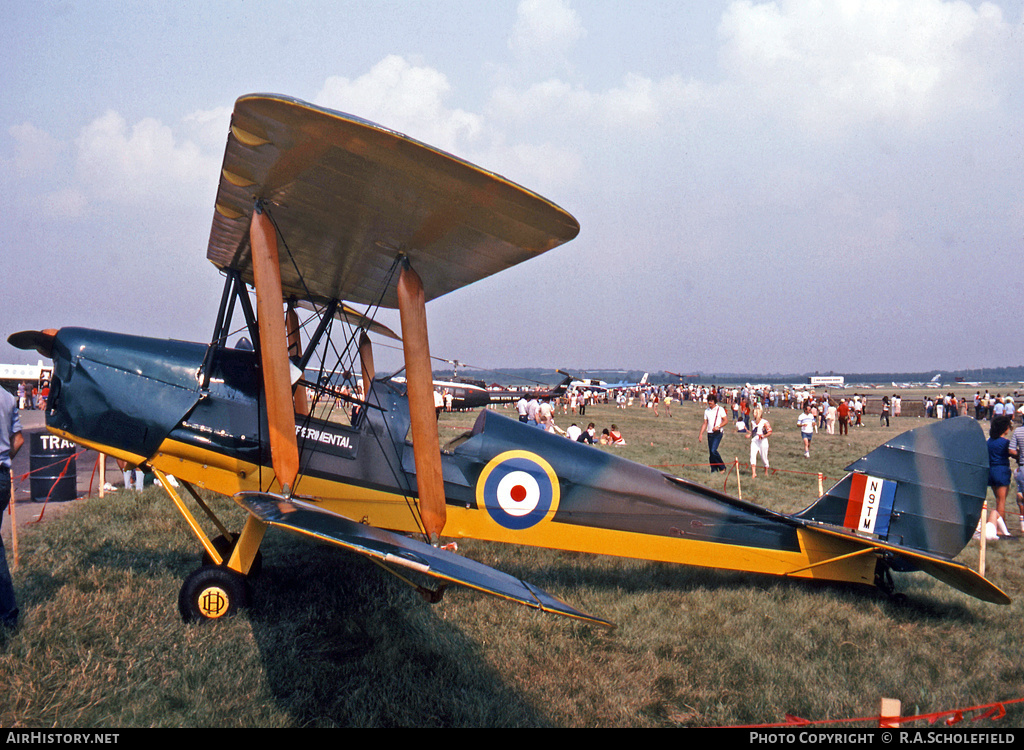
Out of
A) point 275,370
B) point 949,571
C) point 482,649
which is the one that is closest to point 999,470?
point 949,571

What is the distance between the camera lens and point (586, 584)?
18.2 feet

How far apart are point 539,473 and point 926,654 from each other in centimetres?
299

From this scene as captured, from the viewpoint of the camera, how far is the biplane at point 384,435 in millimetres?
3594

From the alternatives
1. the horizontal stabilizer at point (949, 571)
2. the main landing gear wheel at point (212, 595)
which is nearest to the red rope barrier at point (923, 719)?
the horizontal stabilizer at point (949, 571)

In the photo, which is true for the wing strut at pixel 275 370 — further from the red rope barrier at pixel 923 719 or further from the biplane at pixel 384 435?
the red rope barrier at pixel 923 719

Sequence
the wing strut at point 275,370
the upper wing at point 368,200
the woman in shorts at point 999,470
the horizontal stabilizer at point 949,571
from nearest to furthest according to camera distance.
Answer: the upper wing at point 368,200 < the wing strut at point 275,370 < the horizontal stabilizer at point 949,571 < the woman in shorts at point 999,470

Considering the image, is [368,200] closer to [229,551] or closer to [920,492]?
[229,551]

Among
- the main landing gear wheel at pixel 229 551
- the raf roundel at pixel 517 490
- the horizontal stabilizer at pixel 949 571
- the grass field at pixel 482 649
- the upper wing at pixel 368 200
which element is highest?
the upper wing at pixel 368 200

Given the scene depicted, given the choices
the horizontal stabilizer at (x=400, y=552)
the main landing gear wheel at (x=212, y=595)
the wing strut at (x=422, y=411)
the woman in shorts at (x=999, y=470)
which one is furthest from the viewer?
the woman in shorts at (x=999, y=470)

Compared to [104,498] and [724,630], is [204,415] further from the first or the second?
[104,498]

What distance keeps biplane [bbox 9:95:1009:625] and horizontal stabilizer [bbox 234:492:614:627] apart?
2 cm

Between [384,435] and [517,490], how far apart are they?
1.18 meters

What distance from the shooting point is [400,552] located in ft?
9.16

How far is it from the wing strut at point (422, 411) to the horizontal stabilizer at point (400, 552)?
2.53ft
